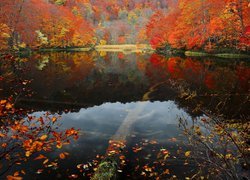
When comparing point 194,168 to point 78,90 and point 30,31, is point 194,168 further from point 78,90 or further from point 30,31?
point 30,31

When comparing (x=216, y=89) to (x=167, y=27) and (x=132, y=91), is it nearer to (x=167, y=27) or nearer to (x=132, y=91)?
(x=132, y=91)

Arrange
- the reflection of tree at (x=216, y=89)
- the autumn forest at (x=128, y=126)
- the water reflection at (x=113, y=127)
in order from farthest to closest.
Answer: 1. the reflection of tree at (x=216, y=89)
2. the water reflection at (x=113, y=127)
3. the autumn forest at (x=128, y=126)

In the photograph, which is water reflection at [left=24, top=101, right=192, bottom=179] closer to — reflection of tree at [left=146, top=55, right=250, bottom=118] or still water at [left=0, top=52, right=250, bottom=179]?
still water at [left=0, top=52, right=250, bottom=179]

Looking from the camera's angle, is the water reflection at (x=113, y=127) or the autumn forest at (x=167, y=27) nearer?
the water reflection at (x=113, y=127)

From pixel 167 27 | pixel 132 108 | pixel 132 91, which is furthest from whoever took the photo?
pixel 167 27

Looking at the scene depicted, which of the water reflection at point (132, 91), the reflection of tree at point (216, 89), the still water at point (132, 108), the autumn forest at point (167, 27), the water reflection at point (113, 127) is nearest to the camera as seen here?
the still water at point (132, 108)

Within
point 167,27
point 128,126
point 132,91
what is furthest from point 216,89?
point 167,27

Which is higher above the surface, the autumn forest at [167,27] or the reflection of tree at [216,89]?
the autumn forest at [167,27]

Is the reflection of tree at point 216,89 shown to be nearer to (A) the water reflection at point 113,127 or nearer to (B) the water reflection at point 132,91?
(B) the water reflection at point 132,91

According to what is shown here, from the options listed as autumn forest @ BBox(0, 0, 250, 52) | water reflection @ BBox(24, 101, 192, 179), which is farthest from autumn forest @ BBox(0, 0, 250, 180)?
autumn forest @ BBox(0, 0, 250, 52)

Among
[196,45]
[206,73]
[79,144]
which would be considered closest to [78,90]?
[79,144]

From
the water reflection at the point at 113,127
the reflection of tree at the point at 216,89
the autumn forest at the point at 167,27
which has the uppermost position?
the autumn forest at the point at 167,27

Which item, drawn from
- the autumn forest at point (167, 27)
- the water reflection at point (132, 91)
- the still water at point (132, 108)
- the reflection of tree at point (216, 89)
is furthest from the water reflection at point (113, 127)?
the autumn forest at point (167, 27)

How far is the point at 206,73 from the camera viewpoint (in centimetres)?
2605
